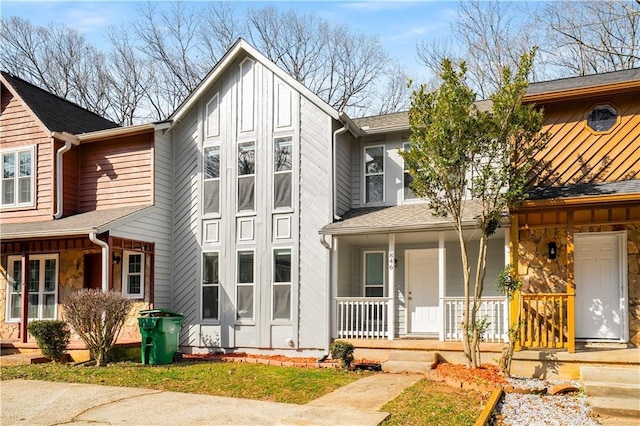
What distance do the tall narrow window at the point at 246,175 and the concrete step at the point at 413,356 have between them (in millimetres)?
4987

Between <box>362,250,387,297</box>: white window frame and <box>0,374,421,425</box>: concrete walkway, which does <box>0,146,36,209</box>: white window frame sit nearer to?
<box>0,374,421,425</box>: concrete walkway

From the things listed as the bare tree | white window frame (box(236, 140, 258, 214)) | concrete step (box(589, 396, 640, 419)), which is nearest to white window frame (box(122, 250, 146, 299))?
white window frame (box(236, 140, 258, 214))

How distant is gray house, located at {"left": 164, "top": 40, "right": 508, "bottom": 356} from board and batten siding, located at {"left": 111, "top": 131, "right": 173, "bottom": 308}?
0.61ft

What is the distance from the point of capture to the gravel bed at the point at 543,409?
710 centimetres

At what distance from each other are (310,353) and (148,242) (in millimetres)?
4820

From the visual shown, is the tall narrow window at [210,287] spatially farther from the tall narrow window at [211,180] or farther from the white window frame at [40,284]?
the white window frame at [40,284]

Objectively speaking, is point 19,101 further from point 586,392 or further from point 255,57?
point 586,392

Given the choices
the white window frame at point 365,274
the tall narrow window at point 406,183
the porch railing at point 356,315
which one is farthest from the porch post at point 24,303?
the tall narrow window at point 406,183

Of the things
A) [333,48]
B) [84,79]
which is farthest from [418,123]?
[84,79]

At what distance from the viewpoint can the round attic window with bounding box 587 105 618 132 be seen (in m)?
11.2

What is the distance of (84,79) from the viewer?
100.0 feet

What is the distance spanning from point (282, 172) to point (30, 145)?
23.2ft

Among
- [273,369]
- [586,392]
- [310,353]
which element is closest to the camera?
[586,392]

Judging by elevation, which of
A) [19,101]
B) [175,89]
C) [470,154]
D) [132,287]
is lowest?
[132,287]
